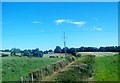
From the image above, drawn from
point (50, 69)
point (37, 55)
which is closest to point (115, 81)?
point (50, 69)

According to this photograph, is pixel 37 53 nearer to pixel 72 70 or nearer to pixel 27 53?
pixel 27 53

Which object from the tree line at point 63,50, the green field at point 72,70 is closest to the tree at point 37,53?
the tree line at point 63,50

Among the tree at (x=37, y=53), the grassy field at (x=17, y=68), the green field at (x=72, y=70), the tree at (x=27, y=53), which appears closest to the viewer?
the green field at (x=72, y=70)

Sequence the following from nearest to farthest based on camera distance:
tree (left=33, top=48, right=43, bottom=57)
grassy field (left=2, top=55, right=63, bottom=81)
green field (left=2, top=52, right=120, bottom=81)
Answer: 1. green field (left=2, top=52, right=120, bottom=81)
2. grassy field (left=2, top=55, right=63, bottom=81)
3. tree (left=33, top=48, right=43, bottom=57)

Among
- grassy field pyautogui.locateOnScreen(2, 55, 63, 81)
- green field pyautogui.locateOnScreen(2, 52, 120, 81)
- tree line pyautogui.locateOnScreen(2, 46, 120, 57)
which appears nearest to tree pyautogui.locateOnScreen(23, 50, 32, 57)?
tree line pyautogui.locateOnScreen(2, 46, 120, 57)

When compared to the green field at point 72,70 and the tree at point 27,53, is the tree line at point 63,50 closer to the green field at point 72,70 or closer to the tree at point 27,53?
the tree at point 27,53

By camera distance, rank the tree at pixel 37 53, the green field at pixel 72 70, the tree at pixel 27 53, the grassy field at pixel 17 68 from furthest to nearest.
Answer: the tree at pixel 27 53, the tree at pixel 37 53, the grassy field at pixel 17 68, the green field at pixel 72 70

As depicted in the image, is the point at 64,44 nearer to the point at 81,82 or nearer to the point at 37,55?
the point at 37,55

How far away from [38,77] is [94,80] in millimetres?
7519

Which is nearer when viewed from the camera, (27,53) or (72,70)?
(72,70)

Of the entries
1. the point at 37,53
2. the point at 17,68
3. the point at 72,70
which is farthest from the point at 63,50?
the point at 72,70

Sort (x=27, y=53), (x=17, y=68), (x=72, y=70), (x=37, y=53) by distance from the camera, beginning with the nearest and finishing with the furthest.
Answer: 1. (x=72, y=70)
2. (x=17, y=68)
3. (x=37, y=53)
4. (x=27, y=53)

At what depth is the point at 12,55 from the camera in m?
97.7

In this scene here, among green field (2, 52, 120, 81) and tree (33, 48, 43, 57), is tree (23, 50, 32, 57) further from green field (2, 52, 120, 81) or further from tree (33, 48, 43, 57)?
green field (2, 52, 120, 81)
